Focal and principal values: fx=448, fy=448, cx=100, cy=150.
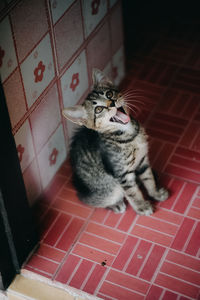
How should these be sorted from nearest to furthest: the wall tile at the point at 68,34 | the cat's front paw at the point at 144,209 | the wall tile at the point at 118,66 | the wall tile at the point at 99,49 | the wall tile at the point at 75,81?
the wall tile at the point at 68,34 → the cat's front paw at the point at 144,209 → the wall tile at the point at 75,81 → the wall tile at the point at 99,49 → the wall tile at the point at 118,66

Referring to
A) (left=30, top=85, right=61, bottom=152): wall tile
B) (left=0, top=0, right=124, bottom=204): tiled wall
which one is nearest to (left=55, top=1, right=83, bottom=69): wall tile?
(left=0, top=0, right=124, bottom=204): tiled wall

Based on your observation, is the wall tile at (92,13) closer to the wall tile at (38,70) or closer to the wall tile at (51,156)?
the wall tile at (38,70)

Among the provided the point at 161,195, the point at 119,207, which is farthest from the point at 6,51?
the point at 161,195

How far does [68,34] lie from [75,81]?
389 mm

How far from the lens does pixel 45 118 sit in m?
3.06

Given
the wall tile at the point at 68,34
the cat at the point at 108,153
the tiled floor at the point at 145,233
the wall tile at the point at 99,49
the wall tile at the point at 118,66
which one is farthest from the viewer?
the wall tile at the point at 118,66

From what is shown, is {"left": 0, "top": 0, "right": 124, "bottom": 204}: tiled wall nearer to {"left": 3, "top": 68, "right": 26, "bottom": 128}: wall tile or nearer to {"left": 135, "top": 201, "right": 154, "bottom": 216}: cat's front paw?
{"left": 3, "top": 68, "right": 26, "bottom": 128}: wall tile

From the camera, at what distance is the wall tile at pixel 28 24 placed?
252 centimetres

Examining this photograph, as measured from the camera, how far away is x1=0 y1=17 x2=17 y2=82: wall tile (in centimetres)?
243

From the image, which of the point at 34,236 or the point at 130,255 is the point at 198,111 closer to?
the point at 130,255

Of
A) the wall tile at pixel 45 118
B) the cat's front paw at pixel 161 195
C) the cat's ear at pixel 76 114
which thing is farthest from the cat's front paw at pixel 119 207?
the cat's ear at pixel 76 114

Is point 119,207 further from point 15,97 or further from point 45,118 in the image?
point 15,97

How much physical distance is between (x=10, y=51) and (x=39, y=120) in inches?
23.9

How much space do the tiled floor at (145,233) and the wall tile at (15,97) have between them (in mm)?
793
